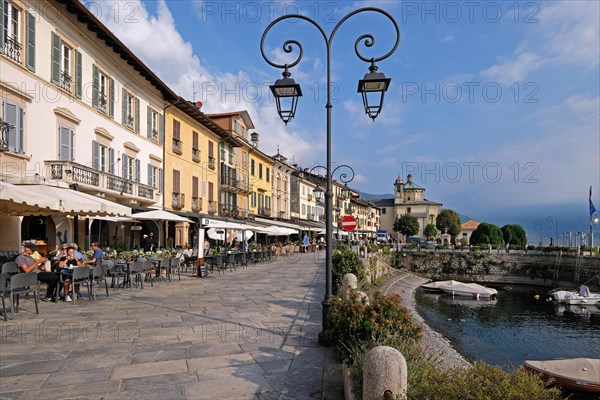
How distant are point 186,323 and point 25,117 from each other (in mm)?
10489

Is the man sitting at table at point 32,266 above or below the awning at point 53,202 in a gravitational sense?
below

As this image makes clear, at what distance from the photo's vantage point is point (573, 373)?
8.79 metres

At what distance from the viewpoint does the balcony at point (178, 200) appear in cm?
2537

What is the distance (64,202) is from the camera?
29.8ft

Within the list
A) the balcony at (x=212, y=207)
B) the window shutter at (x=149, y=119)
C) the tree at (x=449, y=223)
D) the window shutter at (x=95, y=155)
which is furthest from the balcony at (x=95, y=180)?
the tree at (x=449, y=223)

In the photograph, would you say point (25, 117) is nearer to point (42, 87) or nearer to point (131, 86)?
point (42, 87)

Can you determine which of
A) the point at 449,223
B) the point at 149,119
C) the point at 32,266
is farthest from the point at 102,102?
the point at 449,223

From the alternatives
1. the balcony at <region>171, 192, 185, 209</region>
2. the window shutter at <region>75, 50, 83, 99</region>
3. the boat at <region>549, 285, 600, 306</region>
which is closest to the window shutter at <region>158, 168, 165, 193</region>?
the balcony at <region>171, 192, 185, 209</region>

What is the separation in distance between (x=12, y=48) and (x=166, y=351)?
1213 centimetres

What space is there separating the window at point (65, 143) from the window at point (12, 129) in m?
1.98

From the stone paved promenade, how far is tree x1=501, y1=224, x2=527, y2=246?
5912 centimetres

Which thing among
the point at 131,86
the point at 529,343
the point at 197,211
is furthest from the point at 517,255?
the point at 131,86

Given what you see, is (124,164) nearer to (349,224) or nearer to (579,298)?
(349,224)

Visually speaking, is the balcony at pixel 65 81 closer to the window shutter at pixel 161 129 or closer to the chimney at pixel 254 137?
the window shutter at pixel 161 129
